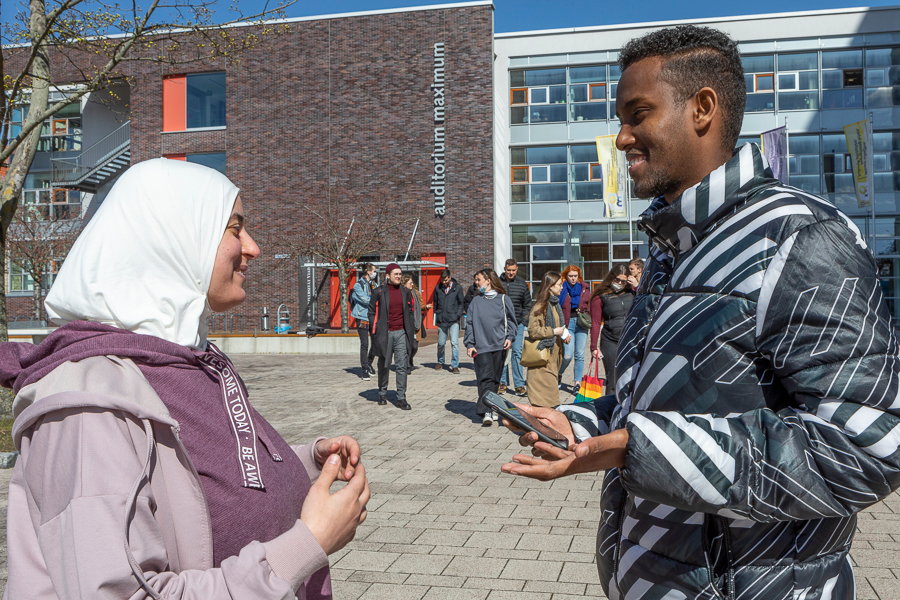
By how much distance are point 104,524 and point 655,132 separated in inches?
57.0

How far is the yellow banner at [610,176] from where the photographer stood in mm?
26594

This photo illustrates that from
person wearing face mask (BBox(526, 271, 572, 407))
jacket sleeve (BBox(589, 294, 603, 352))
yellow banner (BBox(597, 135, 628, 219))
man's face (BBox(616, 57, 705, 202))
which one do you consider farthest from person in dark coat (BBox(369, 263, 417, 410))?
yellow banner (BBox(597, 135, 628, 219))

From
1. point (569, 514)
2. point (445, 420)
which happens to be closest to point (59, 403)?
point (569, 514)

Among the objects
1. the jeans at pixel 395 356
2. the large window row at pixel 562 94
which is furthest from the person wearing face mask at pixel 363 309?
the large window row at pixel 562 94

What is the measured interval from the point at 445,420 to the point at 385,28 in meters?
24.8

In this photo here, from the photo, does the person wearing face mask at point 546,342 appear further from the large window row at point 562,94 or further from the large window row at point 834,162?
the large window row at point 834,162

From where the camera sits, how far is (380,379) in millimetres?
12125

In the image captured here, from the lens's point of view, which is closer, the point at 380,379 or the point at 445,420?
the point at 445,420

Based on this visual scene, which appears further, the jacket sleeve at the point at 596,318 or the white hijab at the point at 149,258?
the jacket sleeve at the point at 596,318

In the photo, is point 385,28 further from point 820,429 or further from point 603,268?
point 820,429

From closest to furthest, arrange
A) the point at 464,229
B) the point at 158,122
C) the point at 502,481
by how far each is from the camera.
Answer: the point at 502,481 → the point at 464,229 → the point at 158,122

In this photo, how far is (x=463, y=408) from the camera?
11.4m

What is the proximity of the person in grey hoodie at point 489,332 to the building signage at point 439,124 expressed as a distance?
20840 mm

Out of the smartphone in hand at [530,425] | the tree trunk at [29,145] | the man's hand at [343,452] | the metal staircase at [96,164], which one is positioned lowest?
the man's hand at [343,452]
